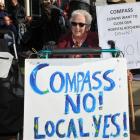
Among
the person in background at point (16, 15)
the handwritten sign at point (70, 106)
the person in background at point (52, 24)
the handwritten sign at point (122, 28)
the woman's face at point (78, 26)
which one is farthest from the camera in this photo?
the person in background at point (16, 15)

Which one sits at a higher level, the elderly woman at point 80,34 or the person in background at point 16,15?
the person in background at point 16,15

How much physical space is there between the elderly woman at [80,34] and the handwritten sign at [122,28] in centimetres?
15

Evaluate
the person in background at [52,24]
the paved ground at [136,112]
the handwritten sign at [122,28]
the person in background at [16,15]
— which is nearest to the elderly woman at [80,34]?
the handwritten sign at [122,28]

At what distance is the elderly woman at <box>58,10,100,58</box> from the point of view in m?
5.21

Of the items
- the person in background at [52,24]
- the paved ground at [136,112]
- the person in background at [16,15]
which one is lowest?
the paved ground at [136,112]

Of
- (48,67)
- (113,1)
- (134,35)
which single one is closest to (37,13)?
(113,1)

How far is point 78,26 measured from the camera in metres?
5.25

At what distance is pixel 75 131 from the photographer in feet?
13.9

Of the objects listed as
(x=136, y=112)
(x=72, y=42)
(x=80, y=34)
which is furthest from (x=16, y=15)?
(x=80, y=34)

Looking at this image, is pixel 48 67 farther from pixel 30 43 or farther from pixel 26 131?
pixel 30 43

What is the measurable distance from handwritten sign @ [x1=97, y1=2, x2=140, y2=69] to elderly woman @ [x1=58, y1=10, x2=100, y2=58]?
0.15m

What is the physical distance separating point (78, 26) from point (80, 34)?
104mm

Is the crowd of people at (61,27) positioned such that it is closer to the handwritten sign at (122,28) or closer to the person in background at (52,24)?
the person in background at (52,24)

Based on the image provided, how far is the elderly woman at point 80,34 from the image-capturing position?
17.1 feet
